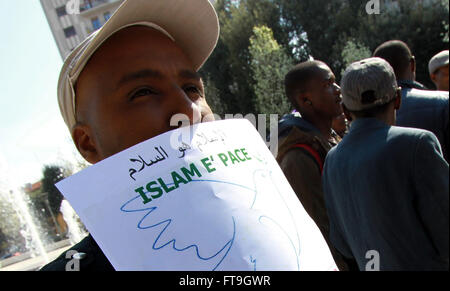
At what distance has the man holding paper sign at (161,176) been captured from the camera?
2.17ft

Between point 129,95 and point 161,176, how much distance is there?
28 cm

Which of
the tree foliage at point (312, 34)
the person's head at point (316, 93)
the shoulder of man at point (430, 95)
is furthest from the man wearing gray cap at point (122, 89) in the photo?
the tree foliage at point (312, 34)

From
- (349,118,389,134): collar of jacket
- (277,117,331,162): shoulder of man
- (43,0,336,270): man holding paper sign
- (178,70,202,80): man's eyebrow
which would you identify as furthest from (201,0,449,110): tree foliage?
(43,0,336,270): man holding paper sign

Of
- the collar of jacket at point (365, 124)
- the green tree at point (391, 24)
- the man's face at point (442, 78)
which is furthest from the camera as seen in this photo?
the green tree at point (391, 24)

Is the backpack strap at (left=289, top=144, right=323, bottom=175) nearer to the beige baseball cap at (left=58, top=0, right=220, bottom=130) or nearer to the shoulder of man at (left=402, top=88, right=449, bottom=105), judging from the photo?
the shoulder of man at (left=402, top=88, right=449, bottom=105)

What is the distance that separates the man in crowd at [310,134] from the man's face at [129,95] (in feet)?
4.31

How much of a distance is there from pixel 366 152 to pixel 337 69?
1791 cm

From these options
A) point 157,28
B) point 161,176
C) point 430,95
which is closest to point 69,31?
point 430,95

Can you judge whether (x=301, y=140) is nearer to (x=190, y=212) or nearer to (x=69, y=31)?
(x=190, y=212)

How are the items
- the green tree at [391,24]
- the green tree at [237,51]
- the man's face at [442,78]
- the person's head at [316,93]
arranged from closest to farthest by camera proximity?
the person's head at [316,93], the man's face at [442,78], the green tree at [391,24], the green tree at [237,51]

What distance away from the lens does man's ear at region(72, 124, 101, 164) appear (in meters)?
0.98

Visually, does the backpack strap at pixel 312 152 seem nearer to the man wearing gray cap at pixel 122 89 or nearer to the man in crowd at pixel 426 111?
the man in crowd at pixel 426 111
